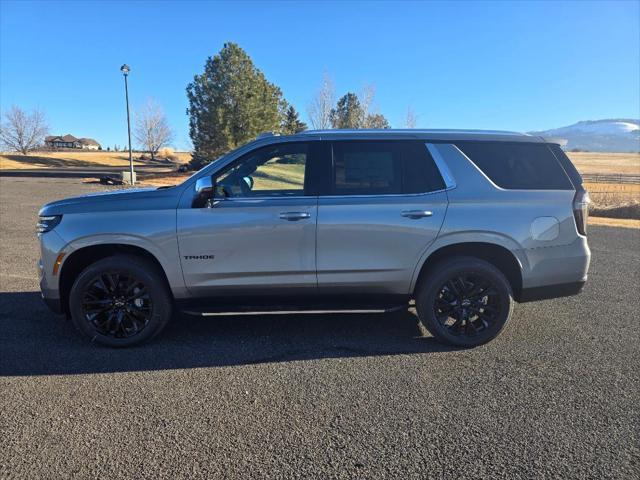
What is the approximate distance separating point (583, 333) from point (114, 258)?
4496 mm

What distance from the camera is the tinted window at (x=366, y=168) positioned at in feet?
13.5

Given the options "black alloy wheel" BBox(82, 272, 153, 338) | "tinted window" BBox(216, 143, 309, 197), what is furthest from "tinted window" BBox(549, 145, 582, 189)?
"black alloy wheel" BBox(82, 272, 153, 338)

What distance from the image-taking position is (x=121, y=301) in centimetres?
410

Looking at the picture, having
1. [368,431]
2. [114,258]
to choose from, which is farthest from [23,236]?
[368,431]

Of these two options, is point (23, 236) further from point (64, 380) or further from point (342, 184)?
point (342, 184)

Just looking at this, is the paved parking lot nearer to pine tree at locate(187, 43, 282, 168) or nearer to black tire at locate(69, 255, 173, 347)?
black tire at locate(69, 255, 173, 347)

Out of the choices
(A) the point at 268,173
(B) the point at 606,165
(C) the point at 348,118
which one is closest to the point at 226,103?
(C) the point at 348,118

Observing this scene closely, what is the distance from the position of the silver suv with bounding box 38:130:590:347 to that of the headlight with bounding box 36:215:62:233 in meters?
0.01

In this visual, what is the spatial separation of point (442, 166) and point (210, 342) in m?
2.67

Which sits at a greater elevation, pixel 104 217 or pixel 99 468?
pixel 104 217

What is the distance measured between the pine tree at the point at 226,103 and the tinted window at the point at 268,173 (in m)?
29.7

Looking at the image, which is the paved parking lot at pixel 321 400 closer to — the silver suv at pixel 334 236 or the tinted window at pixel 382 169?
the silver suv at pixel 334 236

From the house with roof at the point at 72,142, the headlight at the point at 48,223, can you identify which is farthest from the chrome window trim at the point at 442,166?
the house with roof at the point at 72,142

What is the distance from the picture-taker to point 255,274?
13.3 ft
